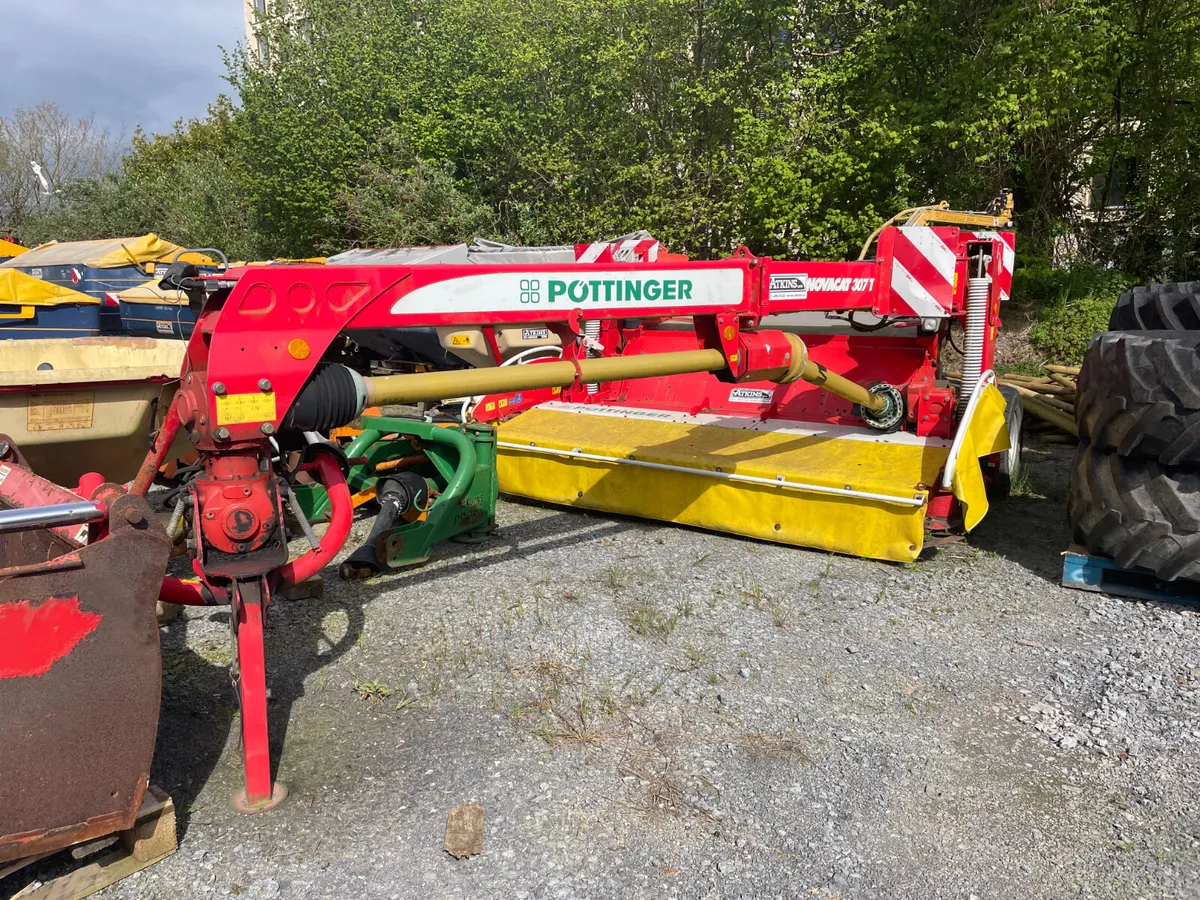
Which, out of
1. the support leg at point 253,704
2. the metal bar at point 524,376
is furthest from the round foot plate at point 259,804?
the metal bar at point 524,376

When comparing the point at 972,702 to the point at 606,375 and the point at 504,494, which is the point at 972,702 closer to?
the point at 606,375

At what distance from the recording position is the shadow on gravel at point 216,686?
2.86 metres

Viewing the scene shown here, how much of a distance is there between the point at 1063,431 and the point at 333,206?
13.6 meters

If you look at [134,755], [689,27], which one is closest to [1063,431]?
[134,755]

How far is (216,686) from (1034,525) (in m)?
4.42

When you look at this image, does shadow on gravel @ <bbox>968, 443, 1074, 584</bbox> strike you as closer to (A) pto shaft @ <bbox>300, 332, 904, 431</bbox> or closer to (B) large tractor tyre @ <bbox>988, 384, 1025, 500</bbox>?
(B) large tractor tyre @ <bbox>988, 384, 1025, 500</bbox>

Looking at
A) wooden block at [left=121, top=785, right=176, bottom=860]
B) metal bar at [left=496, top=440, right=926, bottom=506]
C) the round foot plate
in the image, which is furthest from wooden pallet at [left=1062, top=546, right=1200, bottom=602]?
wooden block at [left=121, top=785, right=176, bottom=860]

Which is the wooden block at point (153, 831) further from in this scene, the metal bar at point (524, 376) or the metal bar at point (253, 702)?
the metal bar at point (524, 376)

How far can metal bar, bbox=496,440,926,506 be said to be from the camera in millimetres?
4328

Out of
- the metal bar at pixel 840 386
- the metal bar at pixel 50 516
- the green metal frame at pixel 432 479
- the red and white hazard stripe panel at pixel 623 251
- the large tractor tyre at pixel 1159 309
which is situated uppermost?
the red and white hazard stripe panel at pixel 623 251

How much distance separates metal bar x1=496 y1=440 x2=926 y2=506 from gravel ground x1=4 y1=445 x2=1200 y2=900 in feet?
1.25

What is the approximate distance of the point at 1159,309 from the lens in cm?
455

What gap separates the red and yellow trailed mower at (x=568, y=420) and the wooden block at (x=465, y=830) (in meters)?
0.57

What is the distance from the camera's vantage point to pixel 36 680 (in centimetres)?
224
